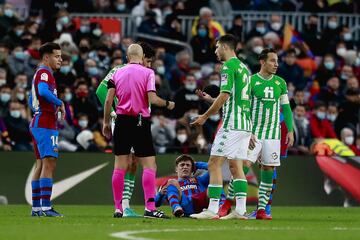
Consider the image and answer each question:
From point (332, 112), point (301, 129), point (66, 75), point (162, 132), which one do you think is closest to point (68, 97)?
point (66, 75)

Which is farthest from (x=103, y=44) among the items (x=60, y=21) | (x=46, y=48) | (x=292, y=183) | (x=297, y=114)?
(x=46, y=48)

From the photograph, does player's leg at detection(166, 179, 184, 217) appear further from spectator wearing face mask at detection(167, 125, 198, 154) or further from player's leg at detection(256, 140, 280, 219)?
spectator wearing face mask at detection(167, 125, 198, 154)

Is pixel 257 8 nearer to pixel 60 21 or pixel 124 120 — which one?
pixel 60 21

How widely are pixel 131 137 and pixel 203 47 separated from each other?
1300 cm

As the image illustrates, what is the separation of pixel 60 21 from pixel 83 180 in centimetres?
721

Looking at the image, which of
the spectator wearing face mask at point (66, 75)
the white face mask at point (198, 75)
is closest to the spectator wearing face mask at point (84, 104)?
the spectator wearing face mask at point (66, 75)

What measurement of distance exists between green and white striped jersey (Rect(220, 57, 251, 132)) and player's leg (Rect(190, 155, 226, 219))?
1.49ft

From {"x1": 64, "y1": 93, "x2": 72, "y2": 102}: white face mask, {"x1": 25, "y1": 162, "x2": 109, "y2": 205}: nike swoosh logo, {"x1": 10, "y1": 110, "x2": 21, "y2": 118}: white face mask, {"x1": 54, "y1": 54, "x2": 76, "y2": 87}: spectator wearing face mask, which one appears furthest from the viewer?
{"x1": 54, "y1": 54, "x2": 76, "y2": 87}: spectator wearing face mask

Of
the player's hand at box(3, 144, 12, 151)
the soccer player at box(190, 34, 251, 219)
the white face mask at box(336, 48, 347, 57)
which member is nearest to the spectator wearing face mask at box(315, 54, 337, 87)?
the white face mask at box(336, 48, 347, 57)

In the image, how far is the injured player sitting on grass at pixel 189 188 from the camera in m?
16.0

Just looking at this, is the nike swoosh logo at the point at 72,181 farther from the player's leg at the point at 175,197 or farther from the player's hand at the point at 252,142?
the player's hand at the point at 252,142

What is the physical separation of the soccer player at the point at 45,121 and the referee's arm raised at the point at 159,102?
1216mm

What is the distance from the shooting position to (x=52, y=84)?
1580 cm

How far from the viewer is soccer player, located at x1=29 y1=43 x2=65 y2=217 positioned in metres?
15.7
